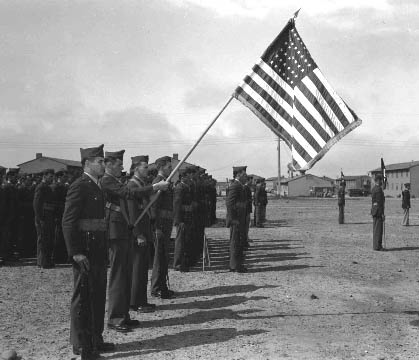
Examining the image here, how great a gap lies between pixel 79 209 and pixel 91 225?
244 mm

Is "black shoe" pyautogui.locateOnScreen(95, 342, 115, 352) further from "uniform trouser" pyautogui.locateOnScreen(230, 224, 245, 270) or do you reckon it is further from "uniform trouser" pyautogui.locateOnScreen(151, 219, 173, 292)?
"uniform trouser" pyautogui.locateOnScreen(230, 224, 245, 270)

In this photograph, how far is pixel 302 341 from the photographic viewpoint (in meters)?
5.83

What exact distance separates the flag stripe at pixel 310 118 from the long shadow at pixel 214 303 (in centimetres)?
291

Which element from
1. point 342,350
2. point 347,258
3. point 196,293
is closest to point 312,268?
point 347,258

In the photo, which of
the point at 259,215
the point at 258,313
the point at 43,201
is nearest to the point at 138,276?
the point at 258,313

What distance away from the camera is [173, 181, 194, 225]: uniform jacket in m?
10.0

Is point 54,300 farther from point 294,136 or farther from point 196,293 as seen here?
point 294,136

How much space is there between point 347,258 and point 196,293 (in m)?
5.44

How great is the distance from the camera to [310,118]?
6934 mm

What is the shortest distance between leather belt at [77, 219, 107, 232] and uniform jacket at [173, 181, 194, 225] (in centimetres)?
447

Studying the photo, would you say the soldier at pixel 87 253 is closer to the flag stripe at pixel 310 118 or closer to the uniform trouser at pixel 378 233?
the flag stripe at pixel 310 118

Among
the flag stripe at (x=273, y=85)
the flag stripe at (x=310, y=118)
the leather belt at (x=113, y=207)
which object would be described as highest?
the flag stripe at (x=273, y=85)

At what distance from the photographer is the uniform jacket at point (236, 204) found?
10.4m

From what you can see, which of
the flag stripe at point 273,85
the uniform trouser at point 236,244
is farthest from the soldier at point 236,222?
the flag stripe at point 273,85
